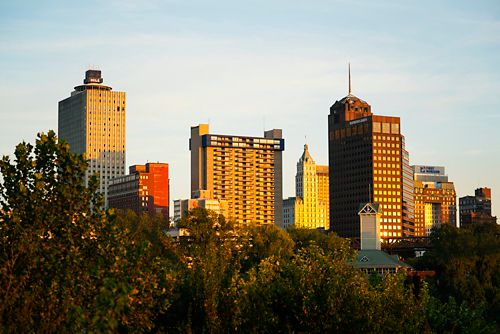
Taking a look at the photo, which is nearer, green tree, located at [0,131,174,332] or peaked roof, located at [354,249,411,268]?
green tree, located at [0,131,174,332]

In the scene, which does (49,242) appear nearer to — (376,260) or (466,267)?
(466,267)

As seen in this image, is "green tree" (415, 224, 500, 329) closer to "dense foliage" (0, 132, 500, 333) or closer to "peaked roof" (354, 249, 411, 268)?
"peaked roof" (354, 249, 411, 268)

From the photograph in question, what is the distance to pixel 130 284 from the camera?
45.2 meters

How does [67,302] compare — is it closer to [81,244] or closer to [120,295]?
[81,244]

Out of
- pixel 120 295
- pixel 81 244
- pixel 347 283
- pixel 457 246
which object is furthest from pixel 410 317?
pixel 457 246

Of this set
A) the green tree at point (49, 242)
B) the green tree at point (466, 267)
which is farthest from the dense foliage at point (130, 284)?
the green tree at point (466, 267)

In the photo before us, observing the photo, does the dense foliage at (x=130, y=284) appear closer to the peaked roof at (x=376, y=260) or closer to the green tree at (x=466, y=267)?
the green tree at (x=466, y=267)

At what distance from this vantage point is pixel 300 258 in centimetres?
7525

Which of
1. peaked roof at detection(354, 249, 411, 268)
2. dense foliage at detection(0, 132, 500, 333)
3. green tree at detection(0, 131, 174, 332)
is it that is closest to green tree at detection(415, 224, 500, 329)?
peaked roof at detection(354, 249, 411, 268)

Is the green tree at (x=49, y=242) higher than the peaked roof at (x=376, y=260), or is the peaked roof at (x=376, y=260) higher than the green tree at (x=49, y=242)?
the green tree at (x=49, y=242)

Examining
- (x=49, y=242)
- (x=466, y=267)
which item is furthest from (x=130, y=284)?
(x=466, y=267)

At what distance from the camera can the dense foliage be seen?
4388cm

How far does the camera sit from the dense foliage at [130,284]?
144 ft

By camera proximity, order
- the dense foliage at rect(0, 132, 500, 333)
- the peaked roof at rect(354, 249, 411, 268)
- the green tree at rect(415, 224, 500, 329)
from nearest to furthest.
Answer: the dense foliage at rect(0, 132, 500, 333) → the green tree at rect(415, 224, 500, 329) → the peaked roof at rect(354, 249, 411, 268)
